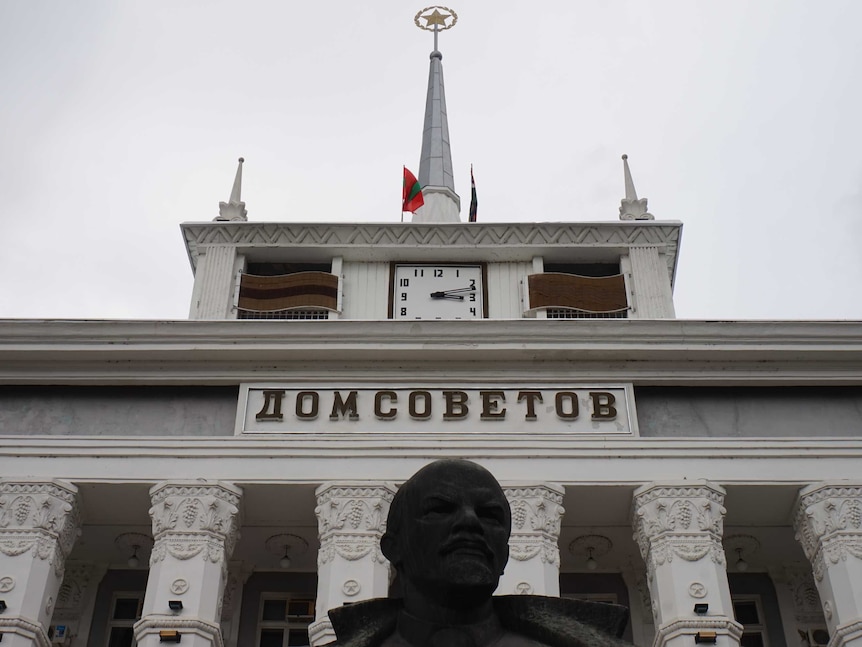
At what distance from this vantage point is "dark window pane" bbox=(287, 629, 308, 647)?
922 inches

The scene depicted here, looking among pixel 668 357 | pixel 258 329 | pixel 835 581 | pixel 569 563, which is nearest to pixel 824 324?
pixel 668 357

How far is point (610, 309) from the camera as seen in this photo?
25.6 m

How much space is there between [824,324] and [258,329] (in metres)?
10.4

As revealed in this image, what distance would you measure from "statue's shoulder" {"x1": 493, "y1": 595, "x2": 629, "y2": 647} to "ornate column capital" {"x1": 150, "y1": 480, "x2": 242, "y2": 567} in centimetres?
1632

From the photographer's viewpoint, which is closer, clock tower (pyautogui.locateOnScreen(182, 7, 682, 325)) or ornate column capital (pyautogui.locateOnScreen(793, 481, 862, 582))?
ornate column capital (pyautogui.locateOnScreen(793, 481, 862, 582))

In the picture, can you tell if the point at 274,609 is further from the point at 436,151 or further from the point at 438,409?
the point at 436,151

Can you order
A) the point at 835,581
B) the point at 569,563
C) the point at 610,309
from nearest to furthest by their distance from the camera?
the point at 835,581 → the point at 569,563 → the point at 610,309

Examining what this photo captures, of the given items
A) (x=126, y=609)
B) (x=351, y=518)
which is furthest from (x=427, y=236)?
(x=126, y=609)

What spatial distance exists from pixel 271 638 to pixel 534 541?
578 centimetres

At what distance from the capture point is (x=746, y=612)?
2395 cm

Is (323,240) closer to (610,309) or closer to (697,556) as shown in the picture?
(610,309)

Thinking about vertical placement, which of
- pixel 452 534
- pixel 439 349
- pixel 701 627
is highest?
pixel 439 349

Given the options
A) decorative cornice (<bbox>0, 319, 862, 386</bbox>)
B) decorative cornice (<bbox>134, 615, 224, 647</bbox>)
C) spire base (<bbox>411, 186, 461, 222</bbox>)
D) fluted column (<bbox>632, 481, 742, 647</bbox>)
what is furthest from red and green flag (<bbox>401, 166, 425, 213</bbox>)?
decorative cornice (<bbox>134, 615, 224, 647</bbox>)

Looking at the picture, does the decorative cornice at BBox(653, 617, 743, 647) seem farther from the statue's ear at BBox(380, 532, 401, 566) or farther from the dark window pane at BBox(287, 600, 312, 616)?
the statue's ear at BBox(380, 532, 401, 566)
